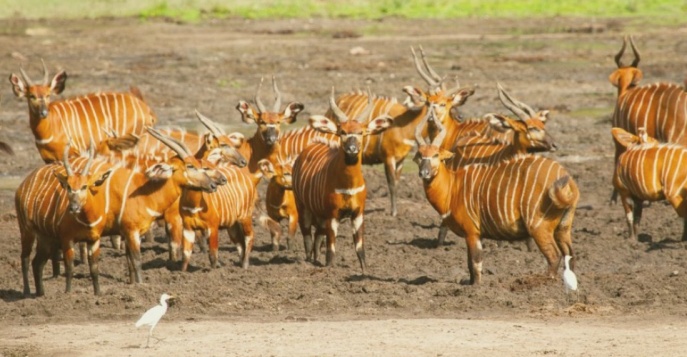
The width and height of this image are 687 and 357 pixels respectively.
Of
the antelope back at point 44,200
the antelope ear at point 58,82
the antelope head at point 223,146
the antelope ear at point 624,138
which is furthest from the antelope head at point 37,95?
the antelope ear at point 624,138

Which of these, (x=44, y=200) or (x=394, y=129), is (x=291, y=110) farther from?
(x=44, y=200)

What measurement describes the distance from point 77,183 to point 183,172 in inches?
42.4

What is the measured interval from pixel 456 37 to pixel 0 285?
25.9 metres

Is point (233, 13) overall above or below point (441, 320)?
below

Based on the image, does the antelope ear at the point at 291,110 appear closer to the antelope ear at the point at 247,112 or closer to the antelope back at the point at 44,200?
the antelope ear at the point at 247,112

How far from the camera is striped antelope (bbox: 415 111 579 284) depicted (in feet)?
38.4

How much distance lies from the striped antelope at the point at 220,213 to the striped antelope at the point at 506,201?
1.91 metres

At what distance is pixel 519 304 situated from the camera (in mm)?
11305

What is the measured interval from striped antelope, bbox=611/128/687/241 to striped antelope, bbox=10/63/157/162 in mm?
5802

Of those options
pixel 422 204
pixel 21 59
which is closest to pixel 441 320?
pixel 422 204

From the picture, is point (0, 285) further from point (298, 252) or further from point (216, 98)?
point (216, 98)

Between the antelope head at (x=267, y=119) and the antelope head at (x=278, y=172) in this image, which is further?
the antelope head at (x=267, y=119)

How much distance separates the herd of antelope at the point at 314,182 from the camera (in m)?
11.8

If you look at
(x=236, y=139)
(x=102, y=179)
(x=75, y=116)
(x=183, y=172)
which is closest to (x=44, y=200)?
(x=102, y=179)
